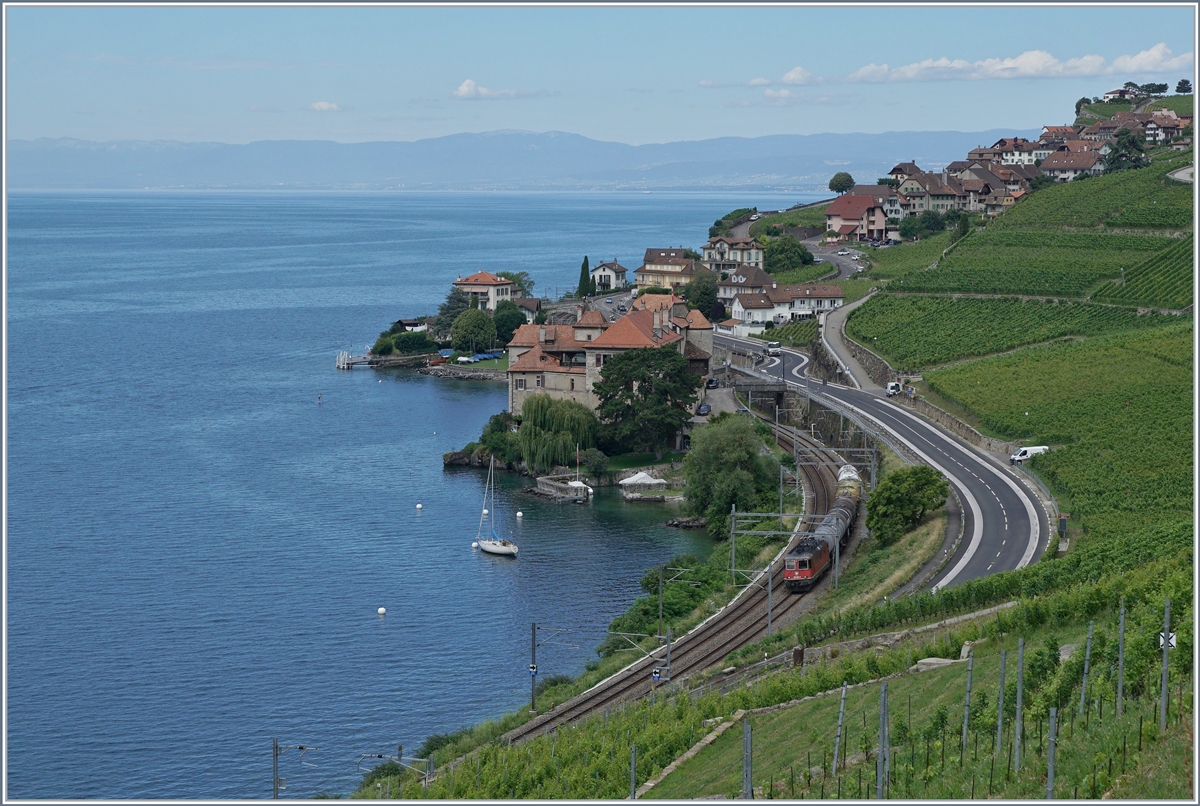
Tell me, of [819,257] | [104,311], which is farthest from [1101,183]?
[104,311]

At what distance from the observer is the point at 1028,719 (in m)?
24.5

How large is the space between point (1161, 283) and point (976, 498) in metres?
42.9

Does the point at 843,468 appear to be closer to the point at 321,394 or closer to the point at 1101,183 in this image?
the point at 321,394

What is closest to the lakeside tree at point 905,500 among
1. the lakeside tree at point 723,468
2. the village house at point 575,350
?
the lakeside tree at point 723,468

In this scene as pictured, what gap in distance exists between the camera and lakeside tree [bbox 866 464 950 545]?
4956 centimetres

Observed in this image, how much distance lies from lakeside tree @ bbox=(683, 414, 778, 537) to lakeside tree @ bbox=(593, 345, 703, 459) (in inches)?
326

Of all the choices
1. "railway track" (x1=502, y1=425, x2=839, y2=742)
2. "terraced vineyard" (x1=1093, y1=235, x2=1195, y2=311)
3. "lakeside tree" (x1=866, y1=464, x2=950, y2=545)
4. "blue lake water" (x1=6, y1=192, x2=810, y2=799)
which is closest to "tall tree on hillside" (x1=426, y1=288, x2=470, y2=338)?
"blue lake water" (x1=6, y1=192, x2=810, y2=799)

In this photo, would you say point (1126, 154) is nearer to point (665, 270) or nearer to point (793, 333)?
point (665, 270)

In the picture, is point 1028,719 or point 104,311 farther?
point 104,311

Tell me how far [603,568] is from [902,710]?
88.1 feet

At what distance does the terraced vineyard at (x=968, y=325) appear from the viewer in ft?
264

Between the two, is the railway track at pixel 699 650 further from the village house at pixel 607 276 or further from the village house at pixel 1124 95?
the village house at pixel 1124 95

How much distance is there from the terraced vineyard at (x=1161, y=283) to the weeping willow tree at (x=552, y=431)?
1489 inches

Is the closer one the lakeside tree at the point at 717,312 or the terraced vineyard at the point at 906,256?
the lakeside tree at the point at 717,312
